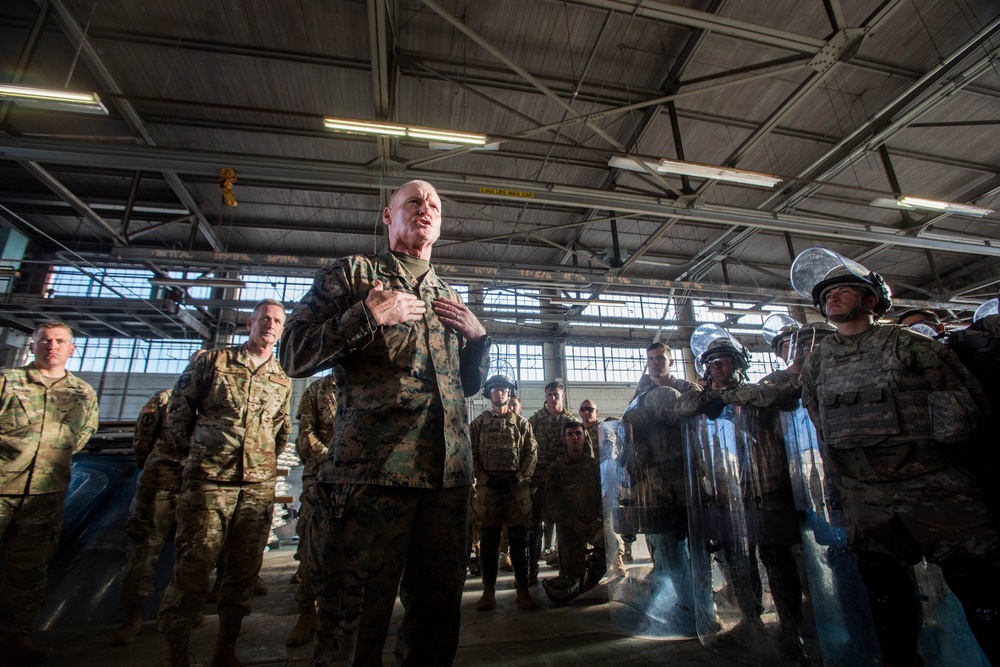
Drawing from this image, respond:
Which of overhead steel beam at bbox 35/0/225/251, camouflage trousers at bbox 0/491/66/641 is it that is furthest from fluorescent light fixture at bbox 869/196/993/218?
overhead steel beam at bbox 35/0/225/251

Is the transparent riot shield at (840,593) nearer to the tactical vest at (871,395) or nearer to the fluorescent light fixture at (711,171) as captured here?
the tactical vest at (871,395)

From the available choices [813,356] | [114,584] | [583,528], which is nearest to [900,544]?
[813,356]

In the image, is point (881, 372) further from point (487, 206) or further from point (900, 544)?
point (487, 206)

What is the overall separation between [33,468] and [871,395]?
4897 millimetres

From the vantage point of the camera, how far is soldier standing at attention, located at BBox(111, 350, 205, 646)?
3066 millimetres

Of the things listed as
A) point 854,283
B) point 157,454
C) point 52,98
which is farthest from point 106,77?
point 854,283

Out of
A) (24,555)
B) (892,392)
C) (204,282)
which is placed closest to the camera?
(892,392)

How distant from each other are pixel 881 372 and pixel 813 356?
0.37m

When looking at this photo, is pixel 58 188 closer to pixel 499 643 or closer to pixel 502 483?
pixel 502 483

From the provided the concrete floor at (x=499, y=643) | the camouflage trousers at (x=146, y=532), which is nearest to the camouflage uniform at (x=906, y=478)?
the concrete floor at (x=499, y=643)

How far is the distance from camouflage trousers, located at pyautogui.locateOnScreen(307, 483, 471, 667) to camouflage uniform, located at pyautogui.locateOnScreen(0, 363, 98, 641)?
9.54 feet

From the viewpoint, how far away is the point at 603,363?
1711 centimetres

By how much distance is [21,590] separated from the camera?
2.69 m

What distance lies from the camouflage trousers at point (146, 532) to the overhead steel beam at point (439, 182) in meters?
4.92
